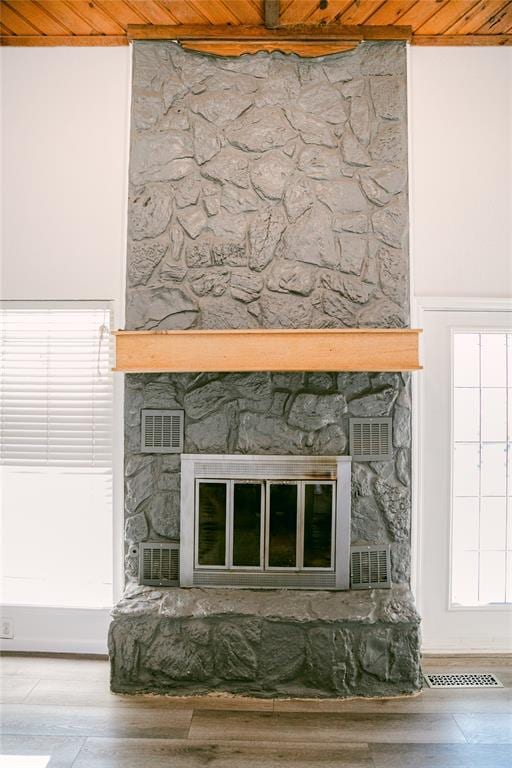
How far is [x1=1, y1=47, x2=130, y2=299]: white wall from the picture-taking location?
289 cm

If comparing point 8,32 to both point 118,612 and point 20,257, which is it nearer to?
point 20,257

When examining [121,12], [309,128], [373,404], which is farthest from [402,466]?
[121,12]

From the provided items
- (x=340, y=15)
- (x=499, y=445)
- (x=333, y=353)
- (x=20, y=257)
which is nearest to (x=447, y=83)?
(x=340, y=15)

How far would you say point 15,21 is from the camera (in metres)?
2.77

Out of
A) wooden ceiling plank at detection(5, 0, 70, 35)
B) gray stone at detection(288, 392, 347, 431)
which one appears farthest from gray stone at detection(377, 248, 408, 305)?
wooden ceiling plank at detection(5, 0, 70, 35)

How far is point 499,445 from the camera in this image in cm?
295

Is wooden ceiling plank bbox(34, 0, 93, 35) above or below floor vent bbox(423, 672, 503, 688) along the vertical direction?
above

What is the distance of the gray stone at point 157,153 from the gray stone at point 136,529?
1.77 metres

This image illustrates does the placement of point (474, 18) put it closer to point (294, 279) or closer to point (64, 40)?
point (294, 279)

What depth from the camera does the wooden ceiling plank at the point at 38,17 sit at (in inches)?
105

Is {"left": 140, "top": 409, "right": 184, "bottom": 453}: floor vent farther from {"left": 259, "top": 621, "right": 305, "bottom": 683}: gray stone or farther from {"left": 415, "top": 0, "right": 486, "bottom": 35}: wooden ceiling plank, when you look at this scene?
{"left": 415, "top": 0, "right": 486, "bottom": 35}: wooden ceiling plank

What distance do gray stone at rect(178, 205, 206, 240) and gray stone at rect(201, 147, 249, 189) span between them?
19cm

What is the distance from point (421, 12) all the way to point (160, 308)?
Result: 1.97 metres

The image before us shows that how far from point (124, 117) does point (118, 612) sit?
8.27 feet
